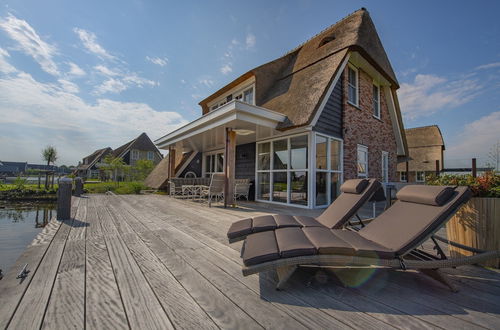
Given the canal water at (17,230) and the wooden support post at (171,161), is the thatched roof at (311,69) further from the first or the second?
the canal water at (17,230)

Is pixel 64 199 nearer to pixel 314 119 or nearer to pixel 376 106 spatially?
pixel 314 119

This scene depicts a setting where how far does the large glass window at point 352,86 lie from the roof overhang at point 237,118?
10.1ft

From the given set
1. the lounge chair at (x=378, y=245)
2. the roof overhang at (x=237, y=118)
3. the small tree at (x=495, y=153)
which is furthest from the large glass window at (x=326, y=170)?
the small tree at (x=495, y=153)

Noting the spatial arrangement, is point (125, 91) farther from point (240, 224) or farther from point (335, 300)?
point (335, 300)

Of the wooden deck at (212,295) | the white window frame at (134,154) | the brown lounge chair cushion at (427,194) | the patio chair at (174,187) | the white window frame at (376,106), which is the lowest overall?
the wooden deck at (212,295)

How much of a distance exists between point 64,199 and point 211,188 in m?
3.38

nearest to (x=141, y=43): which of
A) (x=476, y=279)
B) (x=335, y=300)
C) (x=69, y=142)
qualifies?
(x=335, y=300)

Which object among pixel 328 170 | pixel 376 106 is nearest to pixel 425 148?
pixel 376 106

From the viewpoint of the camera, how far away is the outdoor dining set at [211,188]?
6.40 m

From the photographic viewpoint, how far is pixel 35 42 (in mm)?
6523

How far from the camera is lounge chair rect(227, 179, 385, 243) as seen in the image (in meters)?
2.19

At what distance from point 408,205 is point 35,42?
10.6m

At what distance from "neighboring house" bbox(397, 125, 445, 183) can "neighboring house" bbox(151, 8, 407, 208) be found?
15436mm

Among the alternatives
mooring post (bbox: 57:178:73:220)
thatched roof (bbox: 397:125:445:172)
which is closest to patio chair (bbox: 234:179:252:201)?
mooring post (bbox: 57:178:73:220)
